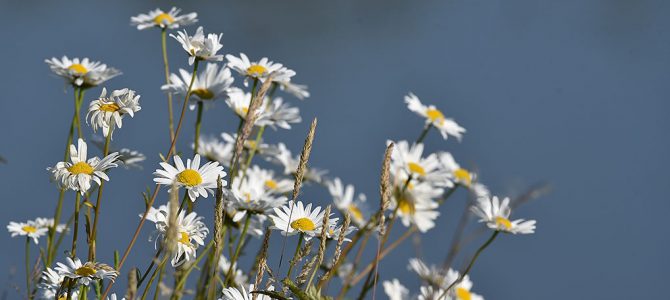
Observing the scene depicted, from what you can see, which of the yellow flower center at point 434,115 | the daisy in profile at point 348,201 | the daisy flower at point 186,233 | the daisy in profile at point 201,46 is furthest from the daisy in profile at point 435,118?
the daisy flower at point 186,233

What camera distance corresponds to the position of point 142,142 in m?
3.84

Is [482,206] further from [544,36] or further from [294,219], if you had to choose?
[544,36]

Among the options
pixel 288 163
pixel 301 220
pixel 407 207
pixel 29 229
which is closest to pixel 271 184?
pixel 288 163

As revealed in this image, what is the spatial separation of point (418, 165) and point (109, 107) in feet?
1.65

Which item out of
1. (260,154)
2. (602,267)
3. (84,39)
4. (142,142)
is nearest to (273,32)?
(84,39)

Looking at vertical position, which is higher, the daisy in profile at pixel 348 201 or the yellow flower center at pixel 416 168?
→ the yellow flower center at pixel 416 168

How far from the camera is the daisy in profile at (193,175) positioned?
0.73 metres

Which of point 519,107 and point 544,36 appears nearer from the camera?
point 519,107

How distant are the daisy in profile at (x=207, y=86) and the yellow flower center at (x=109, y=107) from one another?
195 mm

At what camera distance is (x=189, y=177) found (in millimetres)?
751

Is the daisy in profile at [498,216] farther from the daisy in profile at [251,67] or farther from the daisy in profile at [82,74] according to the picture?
the daisy in profile at [82,74]

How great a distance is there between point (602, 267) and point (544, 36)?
4.38ft

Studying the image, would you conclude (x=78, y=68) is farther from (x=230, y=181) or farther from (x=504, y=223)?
(x=504, y=223)

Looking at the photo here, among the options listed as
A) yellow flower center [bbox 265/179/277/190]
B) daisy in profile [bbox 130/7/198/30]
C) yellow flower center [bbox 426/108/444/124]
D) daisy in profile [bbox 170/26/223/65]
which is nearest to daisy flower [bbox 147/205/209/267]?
daisy in profile [bbox 170/26/223/65]
